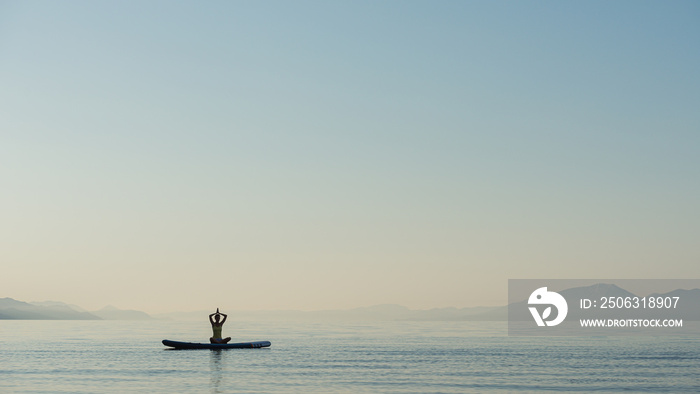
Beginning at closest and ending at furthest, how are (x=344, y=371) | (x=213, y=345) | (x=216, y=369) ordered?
(x=344, y=371) → (x=216, y=369) → (x=213, y=345)

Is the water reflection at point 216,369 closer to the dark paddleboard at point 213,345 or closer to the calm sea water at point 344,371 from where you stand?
the calm sea water at point 344,371

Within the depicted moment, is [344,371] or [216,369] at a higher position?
[344,371]

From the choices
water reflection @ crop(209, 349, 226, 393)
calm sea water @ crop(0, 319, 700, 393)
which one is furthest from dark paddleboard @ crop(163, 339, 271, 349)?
water reflection @ crop(209, 349, 226, 393)

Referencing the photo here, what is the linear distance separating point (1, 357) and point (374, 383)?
42.7m

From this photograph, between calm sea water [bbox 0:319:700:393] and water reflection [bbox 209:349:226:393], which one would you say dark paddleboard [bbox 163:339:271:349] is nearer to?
calm sea water [bbox 0:319:700:393]

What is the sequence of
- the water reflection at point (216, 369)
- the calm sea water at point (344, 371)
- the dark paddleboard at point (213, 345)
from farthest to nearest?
the dark paddleboard at point (213, 345) → the calm sea water at point (344, 371) → the water reflection at point (216, 369)

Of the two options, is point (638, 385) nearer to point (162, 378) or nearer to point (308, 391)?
point (308, 391)

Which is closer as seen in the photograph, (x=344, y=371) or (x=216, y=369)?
(x=344, y=371)

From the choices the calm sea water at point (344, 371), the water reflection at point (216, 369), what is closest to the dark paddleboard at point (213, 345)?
the calm sea water at point (344, 371)

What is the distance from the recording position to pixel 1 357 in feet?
226

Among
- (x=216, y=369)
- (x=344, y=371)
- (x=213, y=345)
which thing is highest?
(x=213, y=345)

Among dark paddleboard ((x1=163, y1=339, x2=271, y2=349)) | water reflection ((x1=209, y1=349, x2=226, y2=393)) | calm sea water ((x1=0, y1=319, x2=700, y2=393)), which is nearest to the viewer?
water reflection ((x1=209, y1=349, x2=226, y2=393))

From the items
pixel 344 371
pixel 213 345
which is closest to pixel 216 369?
pixel 344 371

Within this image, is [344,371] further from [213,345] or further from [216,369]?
[213,345]
